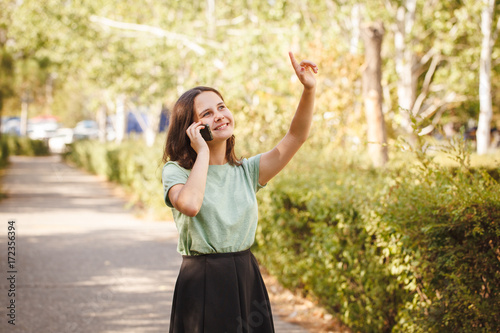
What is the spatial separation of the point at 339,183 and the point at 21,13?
16317 millimetres

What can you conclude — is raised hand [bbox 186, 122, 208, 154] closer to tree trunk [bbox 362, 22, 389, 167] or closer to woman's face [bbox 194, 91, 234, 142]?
woman's face [bbox 194, 91, 234, 142]

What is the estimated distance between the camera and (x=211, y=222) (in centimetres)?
241

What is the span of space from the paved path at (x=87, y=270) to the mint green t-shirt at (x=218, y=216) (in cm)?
283

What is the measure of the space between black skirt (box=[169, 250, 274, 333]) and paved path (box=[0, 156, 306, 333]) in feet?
8.98

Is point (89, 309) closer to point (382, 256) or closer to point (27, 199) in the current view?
point (382, 256)

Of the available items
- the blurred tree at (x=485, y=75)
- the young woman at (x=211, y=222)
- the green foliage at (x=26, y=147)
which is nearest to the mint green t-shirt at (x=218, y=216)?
the young woman at (x=211, y=222)

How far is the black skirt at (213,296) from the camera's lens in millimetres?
2398

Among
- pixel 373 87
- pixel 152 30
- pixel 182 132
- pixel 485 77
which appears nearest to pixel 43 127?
pixel 152 30

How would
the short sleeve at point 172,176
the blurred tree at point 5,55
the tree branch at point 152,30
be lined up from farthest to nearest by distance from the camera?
the blurred tree at point 5,55
the tree branch at point 152,30
the short sleeve at point 172,176

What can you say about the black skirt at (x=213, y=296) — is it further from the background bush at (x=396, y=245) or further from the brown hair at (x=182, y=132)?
the background bush at (x=396, y=245)

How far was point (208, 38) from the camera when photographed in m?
16.3

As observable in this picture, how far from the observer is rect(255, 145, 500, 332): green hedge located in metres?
3.18

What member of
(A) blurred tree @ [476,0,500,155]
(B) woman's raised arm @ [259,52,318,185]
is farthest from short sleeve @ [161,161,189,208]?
(A) blurred tree @ [476,0,500,155]

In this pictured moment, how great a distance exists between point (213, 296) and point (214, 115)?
2.65 feet
